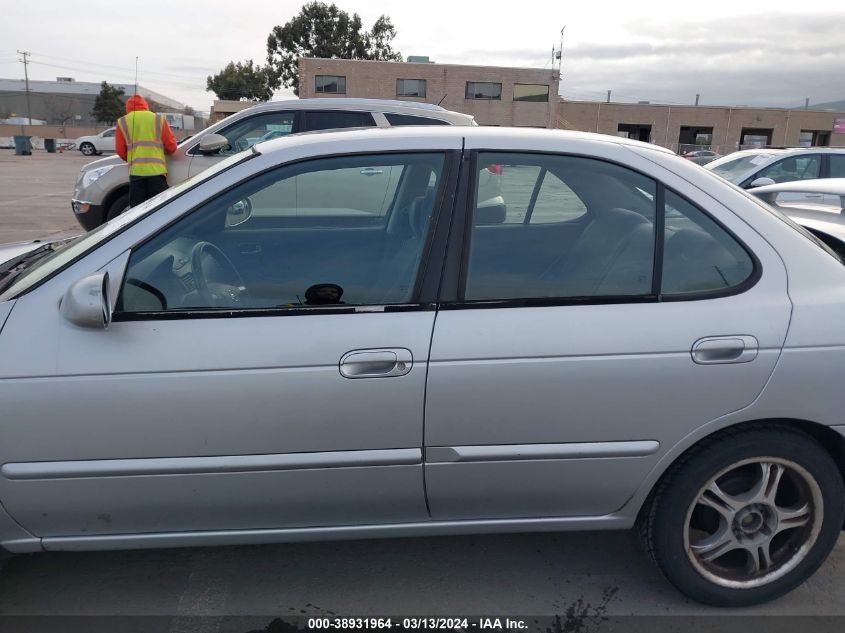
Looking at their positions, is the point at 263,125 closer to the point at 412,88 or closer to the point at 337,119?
the point at 337,119

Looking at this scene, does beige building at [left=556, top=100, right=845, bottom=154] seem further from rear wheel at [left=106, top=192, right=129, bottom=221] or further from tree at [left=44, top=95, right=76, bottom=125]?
tree at [left=44, top=95, right=76, bottom=125]

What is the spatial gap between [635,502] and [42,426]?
6.70 ft

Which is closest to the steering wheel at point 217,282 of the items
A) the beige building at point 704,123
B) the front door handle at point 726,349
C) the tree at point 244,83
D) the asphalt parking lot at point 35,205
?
the front door handle at point 726,349

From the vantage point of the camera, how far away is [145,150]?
7219 mm

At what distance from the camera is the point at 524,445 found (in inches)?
92.4

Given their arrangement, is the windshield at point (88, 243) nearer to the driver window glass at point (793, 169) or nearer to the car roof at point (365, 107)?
the car roof at point (365, 107)

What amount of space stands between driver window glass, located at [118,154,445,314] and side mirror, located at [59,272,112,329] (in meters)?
0.09

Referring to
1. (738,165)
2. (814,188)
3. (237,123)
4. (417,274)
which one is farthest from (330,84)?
(417,274)

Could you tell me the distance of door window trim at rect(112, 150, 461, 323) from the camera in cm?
229

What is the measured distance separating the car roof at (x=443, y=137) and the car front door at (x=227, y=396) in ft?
0.53

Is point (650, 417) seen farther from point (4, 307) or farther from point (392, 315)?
point (4, 307)

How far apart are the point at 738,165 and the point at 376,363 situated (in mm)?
9398

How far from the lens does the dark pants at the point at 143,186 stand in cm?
723

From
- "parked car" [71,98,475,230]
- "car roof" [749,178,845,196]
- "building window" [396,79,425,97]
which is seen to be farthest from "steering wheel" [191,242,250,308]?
"building window" [396,79,425,97]
